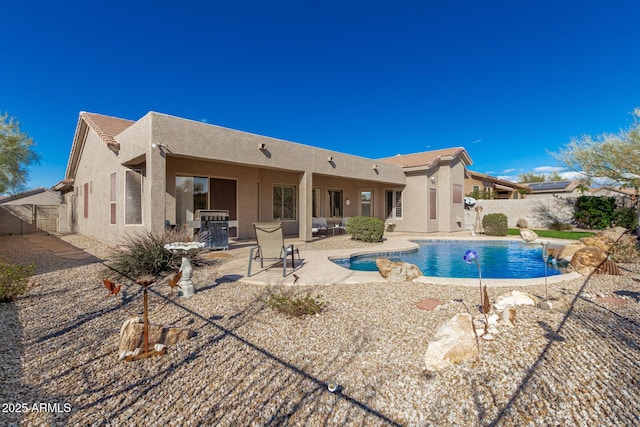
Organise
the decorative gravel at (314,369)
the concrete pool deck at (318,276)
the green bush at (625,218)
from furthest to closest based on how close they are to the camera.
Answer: the green bush at (625,218)
the concrete pool deck at (318,276)
the decorative gravel at (314,369)

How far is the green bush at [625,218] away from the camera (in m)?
17.0

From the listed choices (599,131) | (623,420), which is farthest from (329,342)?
(599,131)

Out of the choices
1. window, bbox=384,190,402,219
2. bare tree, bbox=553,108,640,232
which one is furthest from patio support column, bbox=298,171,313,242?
bare tree, bbox=553,108,640,232

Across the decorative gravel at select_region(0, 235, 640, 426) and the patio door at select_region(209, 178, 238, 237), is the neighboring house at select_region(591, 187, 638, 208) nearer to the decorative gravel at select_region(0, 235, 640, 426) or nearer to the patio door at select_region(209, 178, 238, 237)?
the decorative gravel at select_region(0, 235, 640, 426)

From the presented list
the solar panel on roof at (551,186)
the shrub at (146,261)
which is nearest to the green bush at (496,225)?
the shrub at (146,261)

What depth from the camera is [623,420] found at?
2203 mm

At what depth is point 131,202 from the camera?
33.9ft

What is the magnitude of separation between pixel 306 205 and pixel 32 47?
16.7m

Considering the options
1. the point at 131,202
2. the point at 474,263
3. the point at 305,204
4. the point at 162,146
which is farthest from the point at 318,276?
the point at 131,202

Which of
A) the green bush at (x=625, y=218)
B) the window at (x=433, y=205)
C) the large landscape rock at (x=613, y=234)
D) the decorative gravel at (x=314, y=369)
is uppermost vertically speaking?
the window at (x=433, y=205)

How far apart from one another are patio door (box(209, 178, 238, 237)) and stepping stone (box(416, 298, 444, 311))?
9255 millimetres

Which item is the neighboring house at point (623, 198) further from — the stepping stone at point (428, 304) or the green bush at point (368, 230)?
the stepping stone at point (428, 304)

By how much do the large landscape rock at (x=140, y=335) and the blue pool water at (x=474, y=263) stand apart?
633 cm

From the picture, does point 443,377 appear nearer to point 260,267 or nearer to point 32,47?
point 260,267
